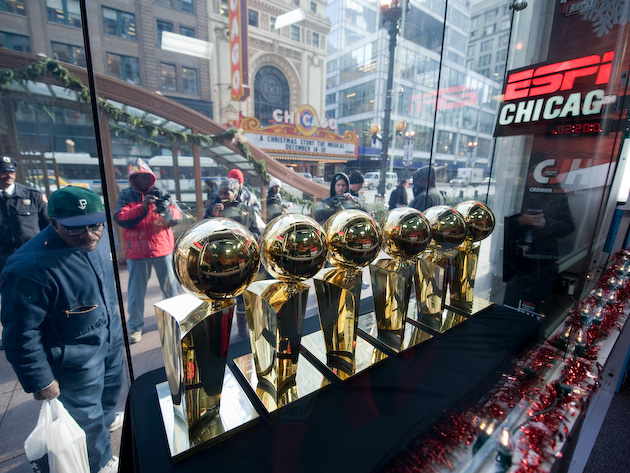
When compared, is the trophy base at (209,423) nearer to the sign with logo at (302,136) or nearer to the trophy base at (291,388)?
the trophy base at (291,388)

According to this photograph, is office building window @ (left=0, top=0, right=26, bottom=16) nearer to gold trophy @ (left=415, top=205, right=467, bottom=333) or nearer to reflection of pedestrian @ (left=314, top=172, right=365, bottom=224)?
gold trophy @ (left=415, top=205, right=467, bottom=333)

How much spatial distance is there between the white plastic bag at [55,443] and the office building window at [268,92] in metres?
2.52

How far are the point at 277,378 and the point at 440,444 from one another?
1.01ft

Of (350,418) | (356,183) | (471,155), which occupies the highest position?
(471,155)

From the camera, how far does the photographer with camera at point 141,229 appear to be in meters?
1.90

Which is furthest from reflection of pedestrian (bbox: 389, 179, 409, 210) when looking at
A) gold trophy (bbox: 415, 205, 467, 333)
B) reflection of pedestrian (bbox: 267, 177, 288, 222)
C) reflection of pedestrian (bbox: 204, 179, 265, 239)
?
gold trophy (bbox: 415, 205, 467, 333)

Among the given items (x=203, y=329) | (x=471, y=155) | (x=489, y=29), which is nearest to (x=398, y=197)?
(x=471, y=155)

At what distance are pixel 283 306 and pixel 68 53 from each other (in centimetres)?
207

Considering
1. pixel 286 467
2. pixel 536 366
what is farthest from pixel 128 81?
pixel 536 366

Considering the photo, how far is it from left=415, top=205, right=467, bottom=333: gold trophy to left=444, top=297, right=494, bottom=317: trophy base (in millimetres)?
50

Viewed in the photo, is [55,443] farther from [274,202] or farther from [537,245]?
[537,245]

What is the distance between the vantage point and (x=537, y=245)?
1.63 meters

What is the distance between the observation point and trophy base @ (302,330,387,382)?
620 mm

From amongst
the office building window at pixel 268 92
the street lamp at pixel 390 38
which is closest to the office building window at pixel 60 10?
the office building window at pixel 268 92
